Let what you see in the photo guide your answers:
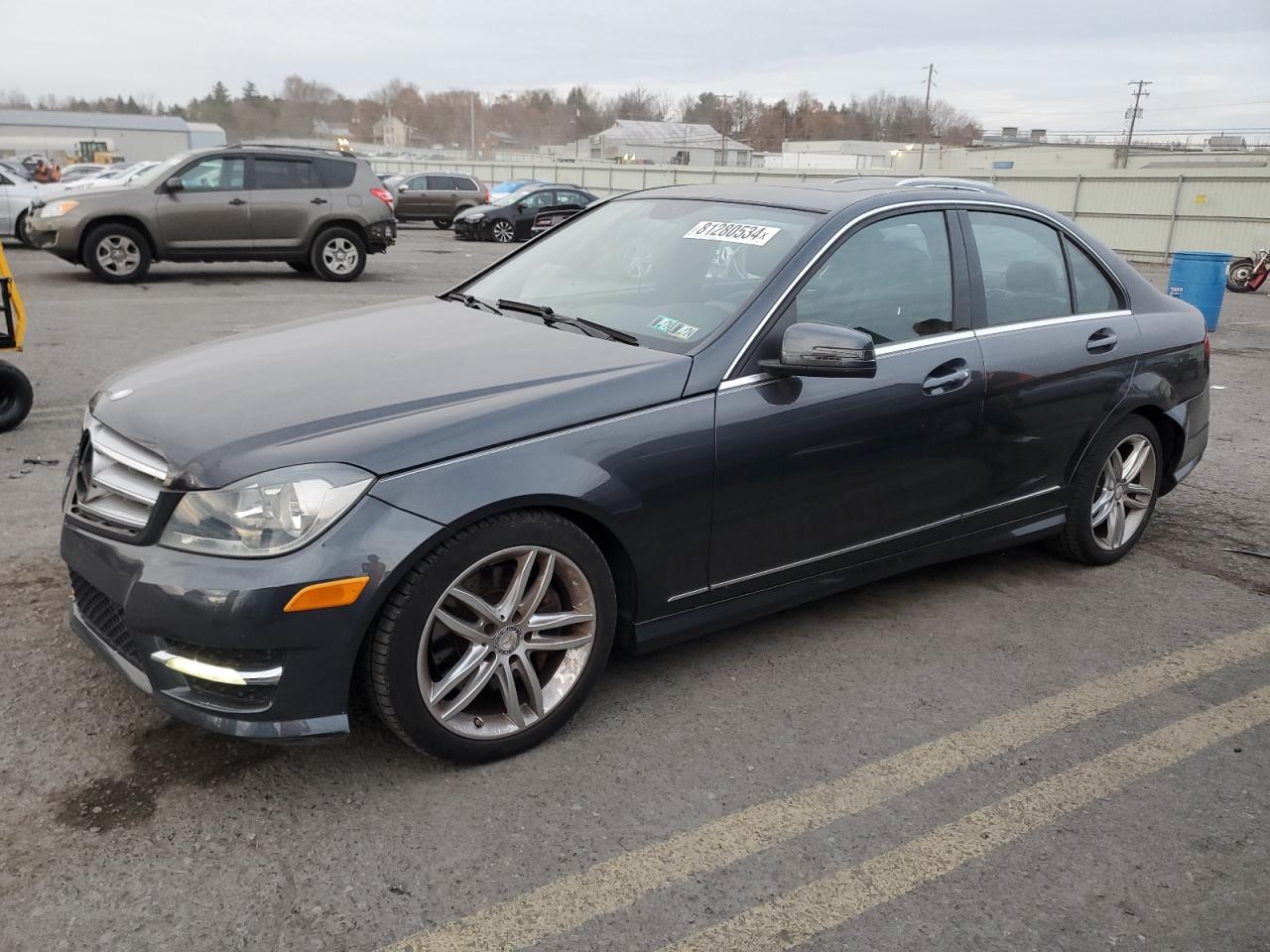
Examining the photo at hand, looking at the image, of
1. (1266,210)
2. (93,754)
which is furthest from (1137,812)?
(1266,210)

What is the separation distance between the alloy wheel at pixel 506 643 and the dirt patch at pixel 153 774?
59cm

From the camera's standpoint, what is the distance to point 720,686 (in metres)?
3.48

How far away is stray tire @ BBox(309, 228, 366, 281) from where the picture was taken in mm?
14305

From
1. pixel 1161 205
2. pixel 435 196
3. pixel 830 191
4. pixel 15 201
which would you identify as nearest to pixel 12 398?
pixel 830 191

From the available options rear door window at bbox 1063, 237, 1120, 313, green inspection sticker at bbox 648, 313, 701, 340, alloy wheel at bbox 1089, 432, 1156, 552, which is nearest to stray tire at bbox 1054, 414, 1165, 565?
Answer: alloy wheel at bbox 1089, 432, 1156, 552

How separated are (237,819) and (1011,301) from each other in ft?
10.9

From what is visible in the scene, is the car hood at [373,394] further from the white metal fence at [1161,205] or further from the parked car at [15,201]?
the white metal fence at [1161,205]

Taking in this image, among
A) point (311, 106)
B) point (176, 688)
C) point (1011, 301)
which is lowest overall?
point (176, 688)

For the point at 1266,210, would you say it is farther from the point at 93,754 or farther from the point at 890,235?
the point at 93,754

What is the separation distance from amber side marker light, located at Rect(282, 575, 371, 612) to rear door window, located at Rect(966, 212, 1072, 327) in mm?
2662

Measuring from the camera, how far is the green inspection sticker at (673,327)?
3.38 m

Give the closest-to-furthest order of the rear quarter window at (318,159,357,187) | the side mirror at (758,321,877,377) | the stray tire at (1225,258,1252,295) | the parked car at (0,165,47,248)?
the side mirror at (758,321,877,377) < the rear quarter window at (318,159,357,187) < the parked car at (0,165,47,248) < the stray tire at (1225,258,1252,295)

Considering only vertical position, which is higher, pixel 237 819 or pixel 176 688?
pixel 176 688

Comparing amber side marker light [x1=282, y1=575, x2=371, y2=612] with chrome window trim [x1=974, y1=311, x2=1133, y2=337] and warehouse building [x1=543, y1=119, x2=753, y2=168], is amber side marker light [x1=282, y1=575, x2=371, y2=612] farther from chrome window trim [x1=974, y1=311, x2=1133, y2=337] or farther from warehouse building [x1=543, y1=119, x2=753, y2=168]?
warehouse building [x1=543, y1=119, x2=753, y2=168]
